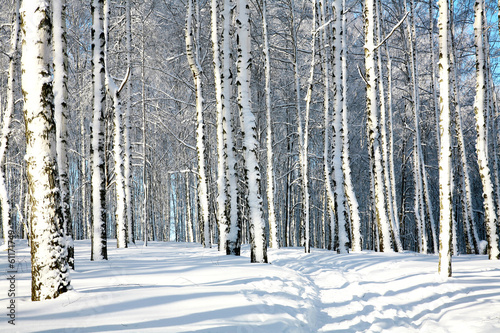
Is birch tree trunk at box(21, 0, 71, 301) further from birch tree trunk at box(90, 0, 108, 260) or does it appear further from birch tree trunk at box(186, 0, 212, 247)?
birch tree trunk at box(186, 0, 212, 247)

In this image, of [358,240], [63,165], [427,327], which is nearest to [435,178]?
[358,240]

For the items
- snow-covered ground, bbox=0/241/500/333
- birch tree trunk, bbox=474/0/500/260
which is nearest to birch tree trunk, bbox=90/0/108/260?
snow-covered ground, bbox=0/241/500/333

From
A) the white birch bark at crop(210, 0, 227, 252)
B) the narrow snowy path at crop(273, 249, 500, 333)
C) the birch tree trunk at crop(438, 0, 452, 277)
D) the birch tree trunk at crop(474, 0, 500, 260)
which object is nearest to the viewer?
the narrow snowy path at crop(273, 249, 500, 333)

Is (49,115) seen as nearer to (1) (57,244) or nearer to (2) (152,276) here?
(1) (57,244)

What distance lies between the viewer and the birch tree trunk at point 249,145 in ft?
26.7

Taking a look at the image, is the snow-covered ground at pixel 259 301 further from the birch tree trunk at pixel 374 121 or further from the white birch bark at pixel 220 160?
the white birch bark at pixel 220 160

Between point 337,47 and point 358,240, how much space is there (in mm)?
7349

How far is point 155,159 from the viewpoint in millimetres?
26047

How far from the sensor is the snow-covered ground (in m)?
3.53

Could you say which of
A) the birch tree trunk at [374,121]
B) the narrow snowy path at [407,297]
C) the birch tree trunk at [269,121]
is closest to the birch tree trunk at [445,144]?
the narrow snowy path at [407,297]

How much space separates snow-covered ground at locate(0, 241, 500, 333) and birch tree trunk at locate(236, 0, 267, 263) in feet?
3.91

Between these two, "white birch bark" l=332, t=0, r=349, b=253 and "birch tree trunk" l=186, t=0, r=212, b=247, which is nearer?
"white birch bark" l=332, t=0, r=349, b=253

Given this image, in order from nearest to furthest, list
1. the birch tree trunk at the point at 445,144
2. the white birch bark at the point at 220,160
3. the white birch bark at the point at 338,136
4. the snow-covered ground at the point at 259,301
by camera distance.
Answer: the snow-covered ground at the point at 259,301 → the birch tree trunk at the point at 445,144 → the white birch bark at the point at 220,160 → the white birch bark at the point at 338,136

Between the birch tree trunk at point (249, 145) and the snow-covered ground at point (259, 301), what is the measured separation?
1193 mm
